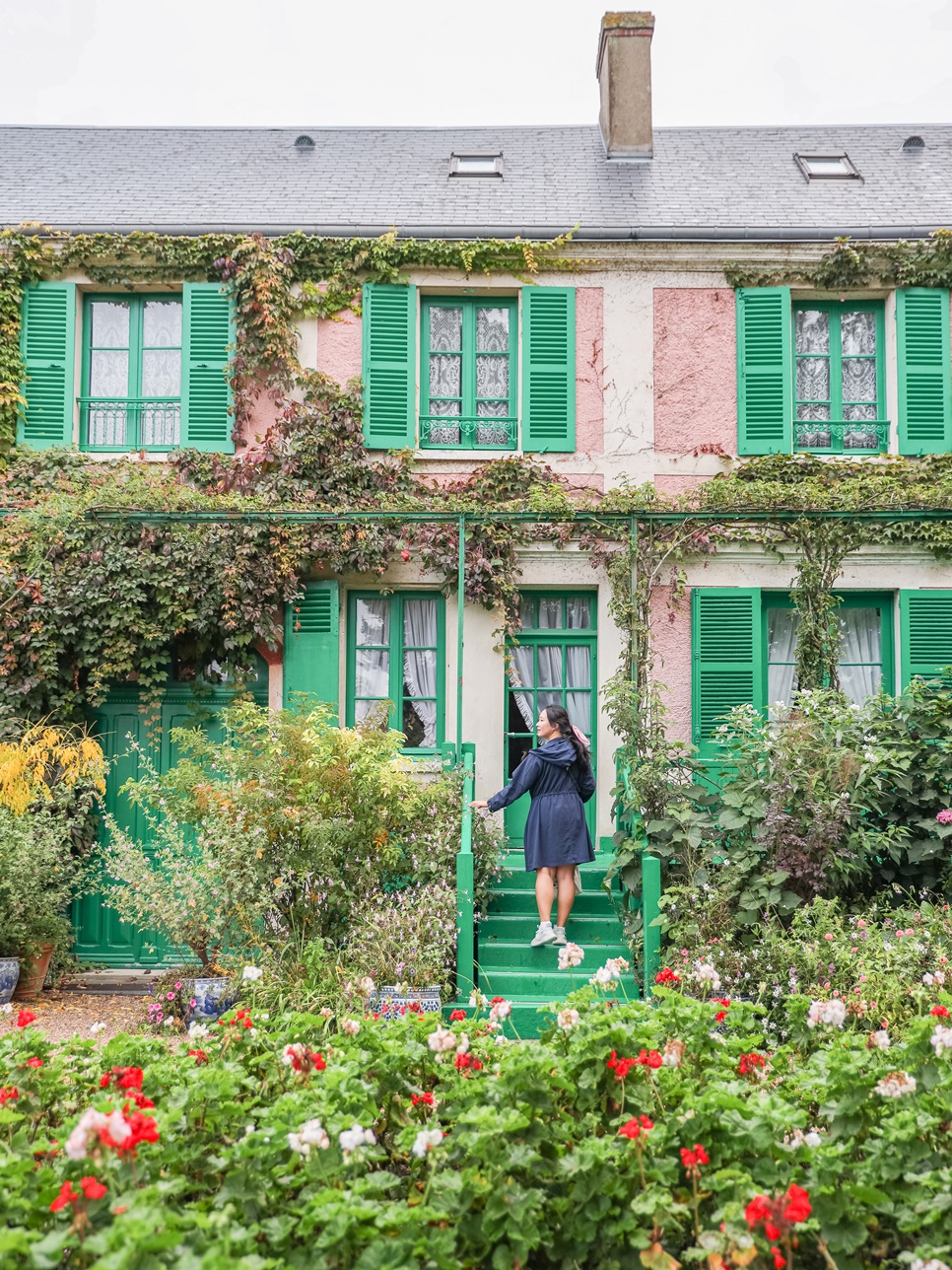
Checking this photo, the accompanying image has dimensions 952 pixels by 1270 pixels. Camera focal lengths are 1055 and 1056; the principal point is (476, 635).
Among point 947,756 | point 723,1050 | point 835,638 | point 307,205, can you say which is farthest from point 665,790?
point 307,205

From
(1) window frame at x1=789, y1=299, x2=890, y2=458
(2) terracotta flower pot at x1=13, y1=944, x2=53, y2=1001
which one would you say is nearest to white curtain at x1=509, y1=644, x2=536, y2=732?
(1) window frame at x1=789, y1=299, x2=890, y2=458

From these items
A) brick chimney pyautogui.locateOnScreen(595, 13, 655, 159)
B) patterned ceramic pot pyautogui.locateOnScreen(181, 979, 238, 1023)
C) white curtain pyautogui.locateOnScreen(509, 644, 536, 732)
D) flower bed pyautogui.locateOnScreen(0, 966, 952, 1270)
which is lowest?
patterned ceramic pot pyautogui.locateOnScreen(181, 979, 238, 1023)

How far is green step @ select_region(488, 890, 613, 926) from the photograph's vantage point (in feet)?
23.5

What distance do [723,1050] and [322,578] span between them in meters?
6.34

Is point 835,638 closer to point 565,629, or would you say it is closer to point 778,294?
point 565,629

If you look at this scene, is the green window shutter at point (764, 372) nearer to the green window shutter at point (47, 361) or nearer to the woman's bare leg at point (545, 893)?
the woman's bare leg at point (545, 893)

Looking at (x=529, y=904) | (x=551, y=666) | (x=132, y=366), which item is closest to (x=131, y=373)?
(x=132, y=366)

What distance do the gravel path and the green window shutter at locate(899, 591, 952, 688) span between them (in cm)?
652

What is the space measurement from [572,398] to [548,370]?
329 millimetres

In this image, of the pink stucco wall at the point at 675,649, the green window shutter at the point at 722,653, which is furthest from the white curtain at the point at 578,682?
the green window shutter at the point at 722,653

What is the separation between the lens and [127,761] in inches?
350

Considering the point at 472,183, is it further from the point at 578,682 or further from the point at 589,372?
the point at 578,682

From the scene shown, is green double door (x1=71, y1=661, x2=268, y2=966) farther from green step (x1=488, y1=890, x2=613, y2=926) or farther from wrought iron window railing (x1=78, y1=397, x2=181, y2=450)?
green step (x1=488, y1=890, x2=613, y2=926)

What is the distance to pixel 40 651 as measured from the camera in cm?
830
